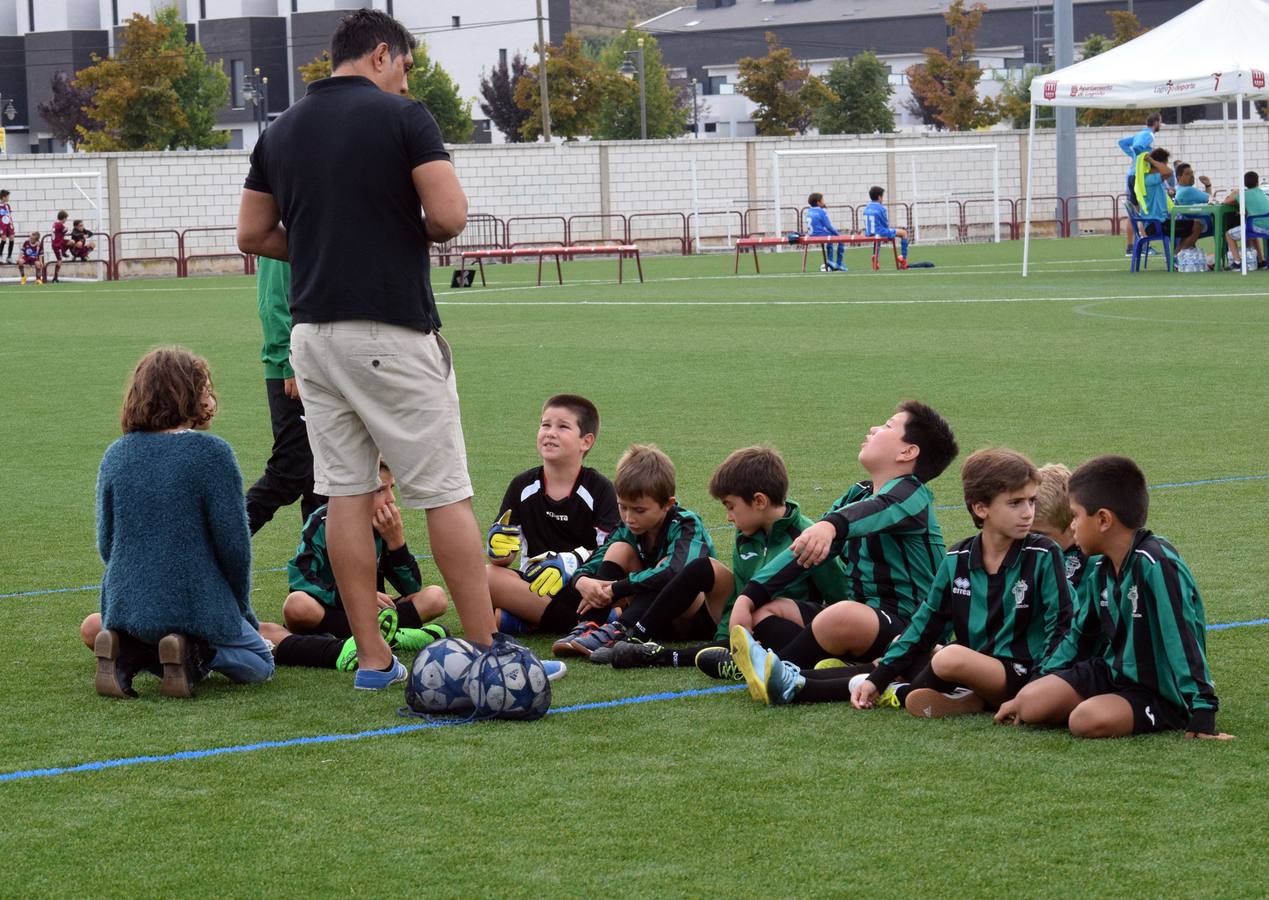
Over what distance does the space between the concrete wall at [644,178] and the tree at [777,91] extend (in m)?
13.7

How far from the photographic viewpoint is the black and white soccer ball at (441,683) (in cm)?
524

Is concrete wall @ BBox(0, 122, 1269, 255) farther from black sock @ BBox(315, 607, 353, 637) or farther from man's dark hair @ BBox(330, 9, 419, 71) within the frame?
man's dark hair @ BBox(330, 9, 419, 71)

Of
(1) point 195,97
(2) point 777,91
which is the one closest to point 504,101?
(2) point 777,91

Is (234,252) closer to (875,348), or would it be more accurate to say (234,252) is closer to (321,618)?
(875,348)

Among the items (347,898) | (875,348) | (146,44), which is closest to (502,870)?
(347,898)

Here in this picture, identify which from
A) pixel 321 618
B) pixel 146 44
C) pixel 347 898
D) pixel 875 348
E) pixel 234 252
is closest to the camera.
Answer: pixel 347 898

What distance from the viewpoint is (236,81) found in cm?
8181

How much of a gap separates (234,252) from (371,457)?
3883 cm

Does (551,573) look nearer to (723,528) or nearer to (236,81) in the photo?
(723,528)

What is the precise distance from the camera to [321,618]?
251 inches

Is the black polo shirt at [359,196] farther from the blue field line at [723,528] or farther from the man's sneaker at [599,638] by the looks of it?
the blue field line at [723,528]

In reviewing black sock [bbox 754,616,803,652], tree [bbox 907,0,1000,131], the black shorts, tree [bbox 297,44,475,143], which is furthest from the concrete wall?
the black shorts

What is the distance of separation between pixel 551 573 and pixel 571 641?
53 cm

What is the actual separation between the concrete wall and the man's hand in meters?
39.1
